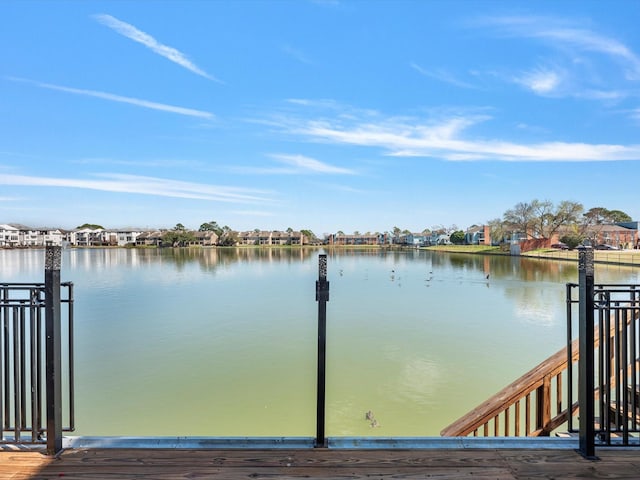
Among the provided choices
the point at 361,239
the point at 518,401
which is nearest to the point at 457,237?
the point at 361,239

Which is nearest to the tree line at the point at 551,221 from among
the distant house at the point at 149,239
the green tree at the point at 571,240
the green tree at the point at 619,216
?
the green tree at the point at 571,240

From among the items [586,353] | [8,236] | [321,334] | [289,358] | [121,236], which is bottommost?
[289,358]

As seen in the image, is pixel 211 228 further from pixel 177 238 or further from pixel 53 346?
pixel 53 346

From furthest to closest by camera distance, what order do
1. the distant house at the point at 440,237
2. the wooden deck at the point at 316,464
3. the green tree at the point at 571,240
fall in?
the distant house at the point at 440,237 < the green tree at the point at 571,240 < the wooden deck at the point at 316,464

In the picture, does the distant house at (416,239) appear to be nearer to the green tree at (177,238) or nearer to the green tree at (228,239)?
the green tree at (228,239)

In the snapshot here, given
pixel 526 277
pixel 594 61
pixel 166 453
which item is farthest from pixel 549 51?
pixel 166 453

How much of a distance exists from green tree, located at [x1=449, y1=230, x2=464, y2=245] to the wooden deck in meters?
96.8

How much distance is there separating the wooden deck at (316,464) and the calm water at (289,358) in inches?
42.6

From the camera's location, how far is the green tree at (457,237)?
93.0 meters

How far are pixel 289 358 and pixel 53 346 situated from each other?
7.92 meters

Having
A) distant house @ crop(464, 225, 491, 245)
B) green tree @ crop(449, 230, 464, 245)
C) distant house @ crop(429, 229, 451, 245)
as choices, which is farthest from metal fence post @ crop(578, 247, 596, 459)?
distant house @ crop(429, 229, 451, 245)

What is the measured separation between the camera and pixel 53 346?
217cm

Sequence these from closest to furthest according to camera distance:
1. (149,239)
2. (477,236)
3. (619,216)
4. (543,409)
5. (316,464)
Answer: (316,464) → (543,409) → (619,216) → (477,236) → (149,239)

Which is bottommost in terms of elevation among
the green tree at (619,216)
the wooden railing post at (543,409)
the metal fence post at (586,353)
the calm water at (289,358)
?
the calm water at (289,358)
